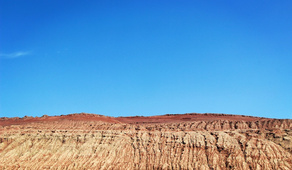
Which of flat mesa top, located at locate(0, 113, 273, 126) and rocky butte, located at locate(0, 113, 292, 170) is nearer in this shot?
rocky butte, located at locate(0, 113, 292, 170)

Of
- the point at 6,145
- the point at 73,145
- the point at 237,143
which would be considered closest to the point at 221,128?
the point at 237,143

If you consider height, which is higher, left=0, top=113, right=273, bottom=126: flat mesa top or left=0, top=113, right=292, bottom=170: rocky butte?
left=0, top=113, right=273, bottom=126: flat mesa top

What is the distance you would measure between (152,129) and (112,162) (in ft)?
29.6

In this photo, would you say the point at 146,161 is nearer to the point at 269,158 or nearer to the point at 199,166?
the point at 199,166

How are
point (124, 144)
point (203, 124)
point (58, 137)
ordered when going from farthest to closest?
point (203, 124)
point (58, 137)
point (124, 144)

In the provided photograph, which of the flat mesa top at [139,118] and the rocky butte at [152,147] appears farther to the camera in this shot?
the flat mesa top at [139,118]

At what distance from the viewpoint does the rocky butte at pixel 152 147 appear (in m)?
44.1

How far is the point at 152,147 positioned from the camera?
47.5 metres

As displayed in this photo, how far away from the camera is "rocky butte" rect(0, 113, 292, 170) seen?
44062 millimetres

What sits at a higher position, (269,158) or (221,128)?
(221,128)

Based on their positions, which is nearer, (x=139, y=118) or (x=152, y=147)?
(x=152, y=147)

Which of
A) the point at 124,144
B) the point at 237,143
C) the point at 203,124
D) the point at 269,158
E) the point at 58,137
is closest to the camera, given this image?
the point at 269,158

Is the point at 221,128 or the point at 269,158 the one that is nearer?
the point at 269,158

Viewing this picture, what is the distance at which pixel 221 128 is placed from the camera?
54.4 meters
